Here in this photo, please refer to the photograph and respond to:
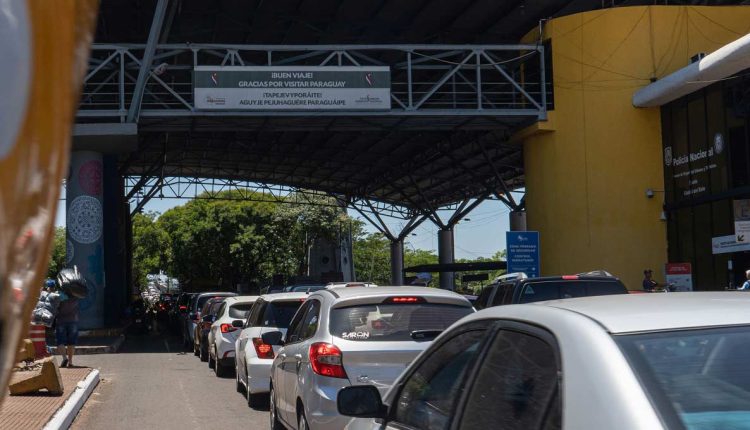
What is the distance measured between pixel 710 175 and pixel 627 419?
80.7ft

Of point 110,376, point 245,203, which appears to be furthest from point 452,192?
point 110,376

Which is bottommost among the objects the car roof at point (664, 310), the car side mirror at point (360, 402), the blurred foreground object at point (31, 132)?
the car side mirror at point (360, 402)

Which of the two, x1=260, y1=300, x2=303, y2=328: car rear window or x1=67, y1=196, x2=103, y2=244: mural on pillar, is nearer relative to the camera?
x1=260, y1=300, x2=303, y2=328: car rear window

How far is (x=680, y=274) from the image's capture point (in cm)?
2403

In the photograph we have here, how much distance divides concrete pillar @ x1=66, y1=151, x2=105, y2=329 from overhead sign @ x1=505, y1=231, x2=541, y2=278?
13.3 m

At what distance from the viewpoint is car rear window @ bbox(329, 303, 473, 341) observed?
8.64m

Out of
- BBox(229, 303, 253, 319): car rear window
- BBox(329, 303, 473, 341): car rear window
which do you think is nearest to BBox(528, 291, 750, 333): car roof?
BBox(329, 303, 473, 341): car rear window

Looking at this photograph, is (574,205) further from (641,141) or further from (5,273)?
(5,273)

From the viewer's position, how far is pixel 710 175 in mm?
25609

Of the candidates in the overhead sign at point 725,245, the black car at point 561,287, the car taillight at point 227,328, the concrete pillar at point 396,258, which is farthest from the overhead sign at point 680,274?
the concrete pillar at point 396,258

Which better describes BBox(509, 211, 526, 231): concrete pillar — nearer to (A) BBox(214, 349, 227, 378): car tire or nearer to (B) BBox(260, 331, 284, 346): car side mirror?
(A) BBox(214, 349, 227, 378): car tire

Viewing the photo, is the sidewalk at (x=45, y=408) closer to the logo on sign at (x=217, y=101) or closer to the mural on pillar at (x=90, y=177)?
the logo on sign at (x=217, y=101)

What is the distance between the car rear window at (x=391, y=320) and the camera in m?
8.64

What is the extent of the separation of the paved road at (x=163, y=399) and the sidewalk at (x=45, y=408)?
8.9 inches
